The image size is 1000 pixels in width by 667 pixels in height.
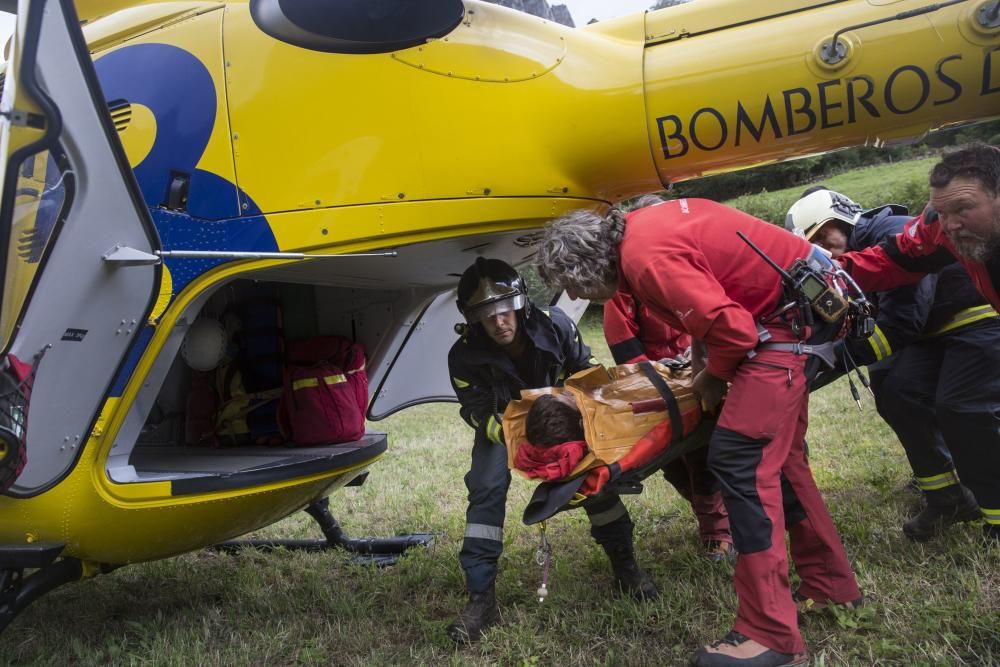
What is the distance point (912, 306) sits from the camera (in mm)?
3238

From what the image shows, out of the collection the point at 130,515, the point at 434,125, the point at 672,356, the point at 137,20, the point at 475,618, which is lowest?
the point at 475,618

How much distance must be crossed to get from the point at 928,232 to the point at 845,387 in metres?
5.02

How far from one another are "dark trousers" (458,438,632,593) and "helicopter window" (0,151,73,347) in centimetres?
181

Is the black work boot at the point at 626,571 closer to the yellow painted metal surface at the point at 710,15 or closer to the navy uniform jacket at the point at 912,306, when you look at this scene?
the navy uniform jacket at the point at 912,306

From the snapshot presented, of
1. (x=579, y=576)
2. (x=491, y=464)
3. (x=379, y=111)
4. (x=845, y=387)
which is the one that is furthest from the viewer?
(x=845, y=387)

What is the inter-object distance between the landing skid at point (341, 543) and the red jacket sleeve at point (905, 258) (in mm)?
2694

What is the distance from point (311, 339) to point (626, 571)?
7.05 feet

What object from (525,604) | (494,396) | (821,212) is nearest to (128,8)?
(494,396)

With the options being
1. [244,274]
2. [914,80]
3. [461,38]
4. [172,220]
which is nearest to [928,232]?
[914,80]

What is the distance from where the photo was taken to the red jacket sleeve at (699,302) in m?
2.35

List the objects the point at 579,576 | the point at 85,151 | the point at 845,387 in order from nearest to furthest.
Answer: the point at 85,151
the point at 579,576
the point at 845,387

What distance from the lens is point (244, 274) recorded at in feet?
9.66

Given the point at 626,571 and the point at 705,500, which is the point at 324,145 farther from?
the point at 705,500

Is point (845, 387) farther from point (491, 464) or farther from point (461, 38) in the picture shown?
point (461, 38)
